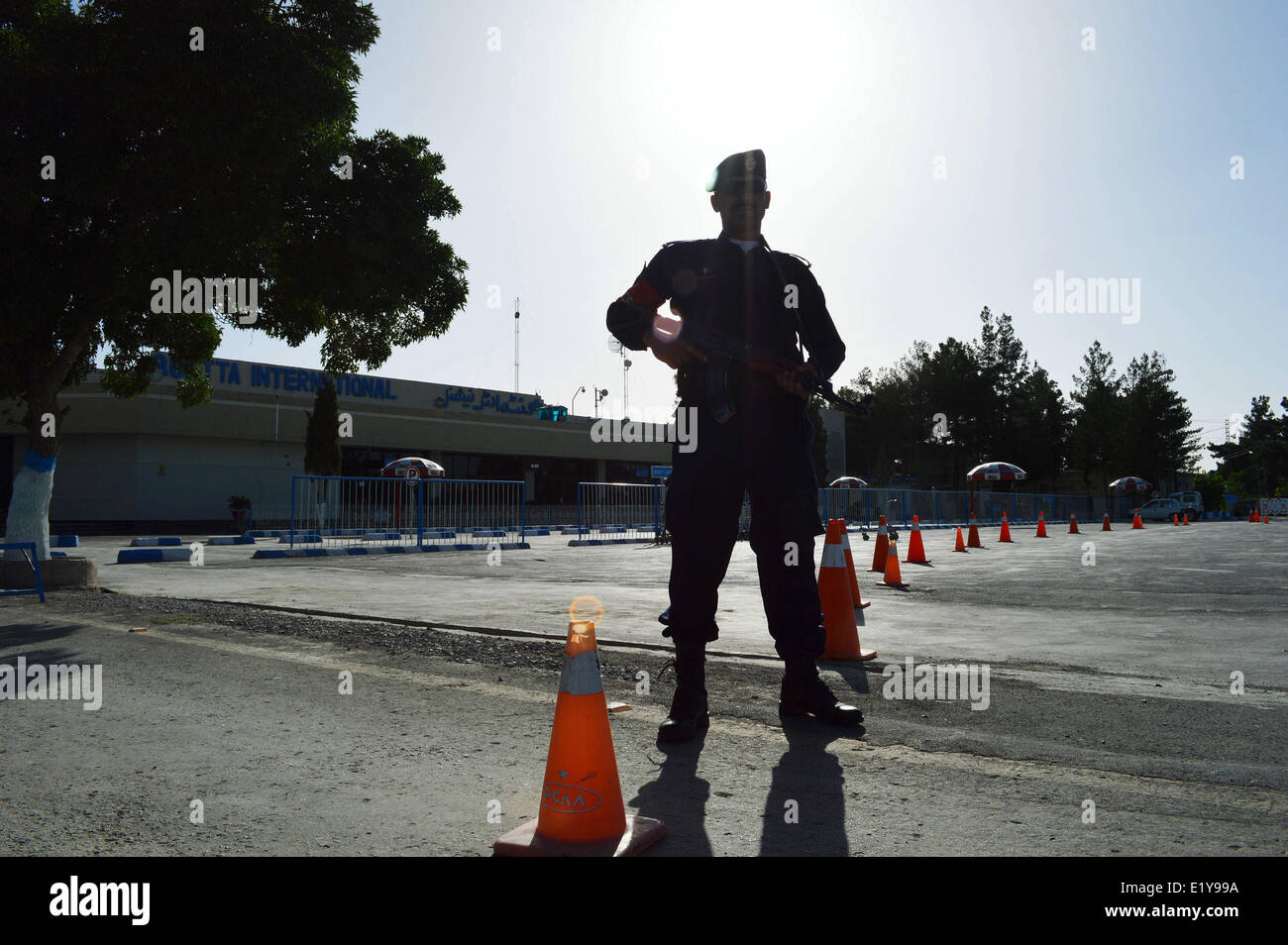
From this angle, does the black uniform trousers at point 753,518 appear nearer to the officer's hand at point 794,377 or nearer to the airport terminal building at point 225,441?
the officer's hand at point 794,377

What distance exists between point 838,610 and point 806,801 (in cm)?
267

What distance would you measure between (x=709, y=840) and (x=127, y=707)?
2.88m

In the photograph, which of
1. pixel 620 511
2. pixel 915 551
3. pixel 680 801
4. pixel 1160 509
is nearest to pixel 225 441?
pixel 620 511

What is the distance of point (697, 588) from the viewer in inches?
130

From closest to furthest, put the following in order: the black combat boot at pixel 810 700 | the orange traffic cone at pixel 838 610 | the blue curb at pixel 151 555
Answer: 1. the black combat boot at pixel 810 700
2. the orange traffic cone at pixel 838 610
3. the blue curb at pixel 151 555

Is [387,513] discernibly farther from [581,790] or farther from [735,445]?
[581,790]

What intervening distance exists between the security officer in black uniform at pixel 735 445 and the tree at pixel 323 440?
30.7m

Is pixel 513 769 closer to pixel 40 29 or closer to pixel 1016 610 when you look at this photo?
pixel 1016 610

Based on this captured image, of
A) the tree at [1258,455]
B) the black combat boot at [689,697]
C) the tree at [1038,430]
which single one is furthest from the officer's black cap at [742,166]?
the tree at [1258,455]

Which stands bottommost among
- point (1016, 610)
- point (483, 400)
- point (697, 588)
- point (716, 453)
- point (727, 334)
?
point (1016, 610)

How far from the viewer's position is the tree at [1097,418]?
219ft

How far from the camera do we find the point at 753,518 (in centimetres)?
350

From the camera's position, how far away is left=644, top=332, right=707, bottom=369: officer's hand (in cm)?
341
